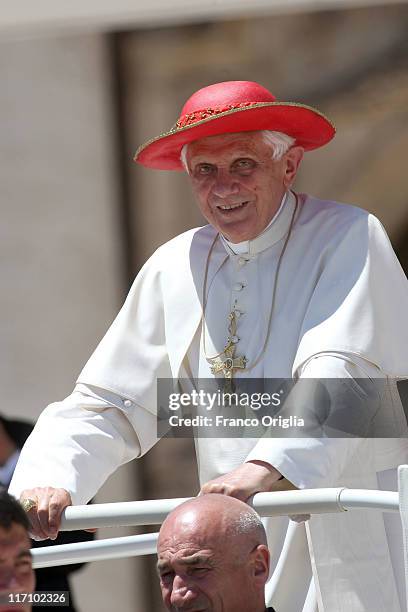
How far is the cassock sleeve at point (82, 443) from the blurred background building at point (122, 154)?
4.00 metres

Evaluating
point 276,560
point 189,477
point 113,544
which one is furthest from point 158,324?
point 189,477

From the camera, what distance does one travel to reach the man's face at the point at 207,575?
10.1 ft

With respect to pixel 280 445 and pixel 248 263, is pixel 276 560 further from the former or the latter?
pixel 248 263

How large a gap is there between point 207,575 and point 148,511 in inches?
13.2

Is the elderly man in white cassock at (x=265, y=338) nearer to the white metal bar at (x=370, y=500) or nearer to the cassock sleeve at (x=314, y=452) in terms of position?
the cassock sleeve at (x=314, y=452)

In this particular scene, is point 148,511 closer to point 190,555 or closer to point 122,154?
point 190,555

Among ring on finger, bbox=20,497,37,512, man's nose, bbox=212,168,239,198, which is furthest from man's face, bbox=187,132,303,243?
ring on finger, bbox=20,497,37,512

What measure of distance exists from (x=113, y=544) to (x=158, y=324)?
0.99 metres

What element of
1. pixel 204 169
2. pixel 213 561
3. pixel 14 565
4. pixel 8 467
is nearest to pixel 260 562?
pixel 213 561

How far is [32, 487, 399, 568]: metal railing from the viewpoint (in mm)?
3238

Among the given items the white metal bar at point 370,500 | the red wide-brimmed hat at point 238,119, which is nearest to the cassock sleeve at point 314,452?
the white metal bar at point 370,500

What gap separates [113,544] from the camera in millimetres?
3496

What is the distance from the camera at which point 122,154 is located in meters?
8.55

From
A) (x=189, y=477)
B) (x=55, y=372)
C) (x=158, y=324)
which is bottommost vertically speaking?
(x=158, y=324)
